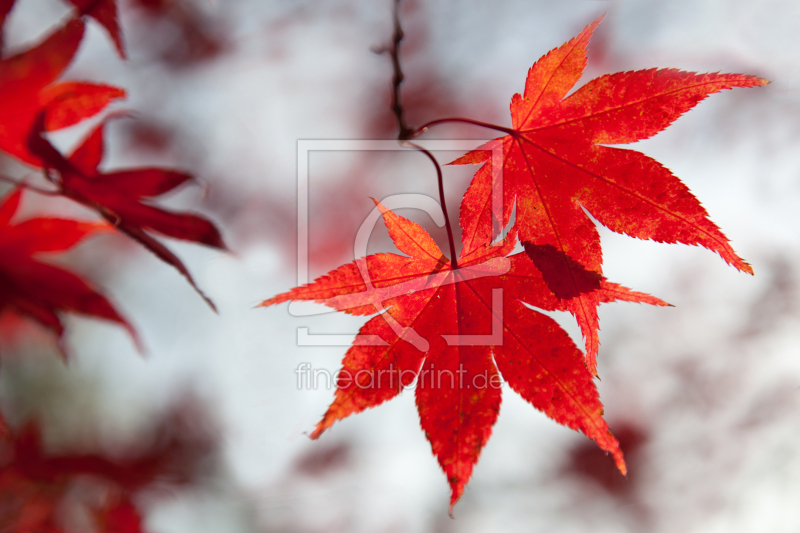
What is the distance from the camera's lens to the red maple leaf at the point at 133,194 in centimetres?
47

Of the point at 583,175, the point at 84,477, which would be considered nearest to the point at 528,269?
the point at 583,175

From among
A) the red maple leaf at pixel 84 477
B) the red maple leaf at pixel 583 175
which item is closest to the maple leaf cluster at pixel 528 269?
the red maple leaf at pixel 583 175

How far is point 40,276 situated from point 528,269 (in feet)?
2.29

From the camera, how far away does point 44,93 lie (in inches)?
19.4

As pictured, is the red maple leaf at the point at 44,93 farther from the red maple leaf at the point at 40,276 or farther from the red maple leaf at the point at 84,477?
the red maple leaf at the point at 84,477

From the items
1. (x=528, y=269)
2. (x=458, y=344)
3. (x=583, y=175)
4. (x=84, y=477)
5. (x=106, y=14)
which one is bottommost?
(x=84, y=477)

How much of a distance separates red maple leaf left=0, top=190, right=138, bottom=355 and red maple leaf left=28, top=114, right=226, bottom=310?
10cm

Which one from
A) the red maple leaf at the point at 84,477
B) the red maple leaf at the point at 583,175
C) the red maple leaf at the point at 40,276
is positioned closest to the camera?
the red maple leaf at the point at 583,175

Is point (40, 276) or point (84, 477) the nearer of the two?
point (40, 276)

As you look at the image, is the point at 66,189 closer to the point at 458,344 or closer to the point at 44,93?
the point at 44,93

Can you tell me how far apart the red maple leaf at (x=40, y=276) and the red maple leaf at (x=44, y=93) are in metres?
0.10

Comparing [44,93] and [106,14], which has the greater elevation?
[106,14]

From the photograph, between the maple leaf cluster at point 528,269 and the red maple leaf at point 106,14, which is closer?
the maple leaf cluster at point 528,269

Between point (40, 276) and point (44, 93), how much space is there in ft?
0.84
